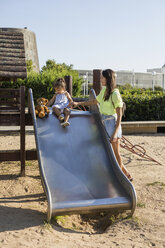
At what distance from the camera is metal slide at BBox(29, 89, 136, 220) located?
3881mm

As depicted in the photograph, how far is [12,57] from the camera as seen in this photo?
9875mm

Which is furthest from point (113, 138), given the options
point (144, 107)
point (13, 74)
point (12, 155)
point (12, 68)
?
point (144, 107)

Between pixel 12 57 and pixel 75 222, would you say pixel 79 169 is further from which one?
pixel 12 57

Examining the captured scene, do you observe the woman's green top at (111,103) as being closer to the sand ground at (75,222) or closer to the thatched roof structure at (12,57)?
the sand ground at (75,222)

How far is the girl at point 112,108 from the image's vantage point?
465cm

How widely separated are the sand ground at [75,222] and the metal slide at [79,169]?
25 centimetres

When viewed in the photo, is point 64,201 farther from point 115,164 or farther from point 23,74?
point 23,74

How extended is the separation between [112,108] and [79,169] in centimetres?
112

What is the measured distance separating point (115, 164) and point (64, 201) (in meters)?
1.09

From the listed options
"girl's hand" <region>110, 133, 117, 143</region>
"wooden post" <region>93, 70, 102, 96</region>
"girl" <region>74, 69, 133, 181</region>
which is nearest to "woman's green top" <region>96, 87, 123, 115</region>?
"girl" <region>74, 69, 133, 181</region>

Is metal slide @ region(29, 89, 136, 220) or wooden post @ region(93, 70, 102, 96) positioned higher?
wooden post @ region(93, 70, 102, 96)

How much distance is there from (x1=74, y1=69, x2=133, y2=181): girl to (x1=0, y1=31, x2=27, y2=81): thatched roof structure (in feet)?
15.8

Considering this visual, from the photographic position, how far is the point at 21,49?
1070 centimetres

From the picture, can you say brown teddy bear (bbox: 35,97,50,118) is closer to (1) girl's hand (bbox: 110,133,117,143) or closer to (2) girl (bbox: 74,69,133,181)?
(2) girl (bbox: 74,69,133,181)
